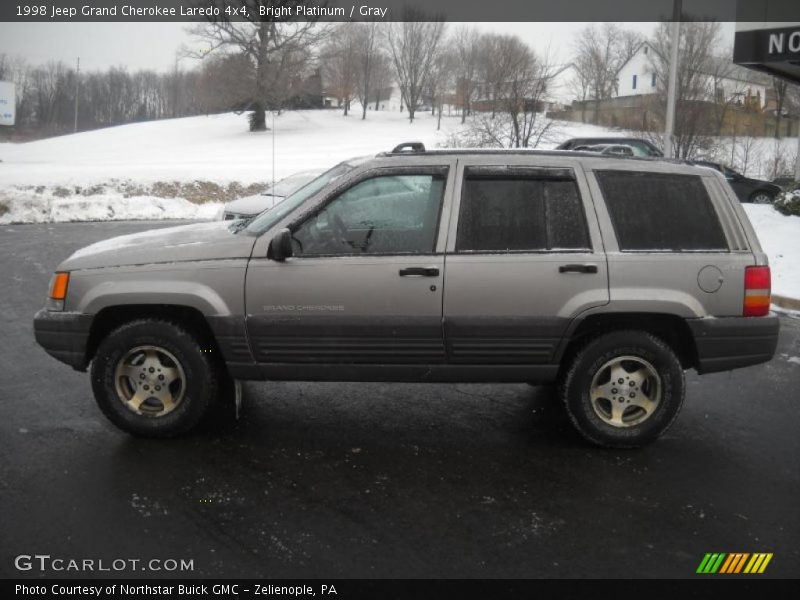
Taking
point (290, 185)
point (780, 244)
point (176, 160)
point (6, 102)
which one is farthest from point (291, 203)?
point (176, 160)

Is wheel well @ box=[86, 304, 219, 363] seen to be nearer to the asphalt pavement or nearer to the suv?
the suv

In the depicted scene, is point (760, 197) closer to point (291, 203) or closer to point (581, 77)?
point (291, 203)

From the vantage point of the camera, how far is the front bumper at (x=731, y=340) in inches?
193

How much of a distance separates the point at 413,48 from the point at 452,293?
239ft

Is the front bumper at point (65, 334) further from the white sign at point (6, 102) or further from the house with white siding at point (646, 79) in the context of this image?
the house with white siding at point (646, 79)

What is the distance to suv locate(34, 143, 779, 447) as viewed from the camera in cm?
484

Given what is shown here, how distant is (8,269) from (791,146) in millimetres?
53277

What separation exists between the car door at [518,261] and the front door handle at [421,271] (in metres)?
0.09

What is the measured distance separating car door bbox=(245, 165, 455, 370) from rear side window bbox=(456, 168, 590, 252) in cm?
17

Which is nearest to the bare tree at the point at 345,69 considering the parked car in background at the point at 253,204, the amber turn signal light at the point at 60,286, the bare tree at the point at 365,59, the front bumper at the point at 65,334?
the bare tree at the point at 365,59

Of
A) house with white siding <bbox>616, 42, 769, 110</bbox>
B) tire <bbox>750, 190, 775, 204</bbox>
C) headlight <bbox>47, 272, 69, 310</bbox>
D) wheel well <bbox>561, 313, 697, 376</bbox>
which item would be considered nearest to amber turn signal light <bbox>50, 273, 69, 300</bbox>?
headlight <bbox>47, 272, 69, 310</bbox>

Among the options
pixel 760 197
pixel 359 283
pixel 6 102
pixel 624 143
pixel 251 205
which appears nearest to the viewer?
pixel 359 283

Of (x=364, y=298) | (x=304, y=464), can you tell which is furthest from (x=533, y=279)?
(x=304, y=464)

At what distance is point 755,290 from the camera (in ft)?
16.2
